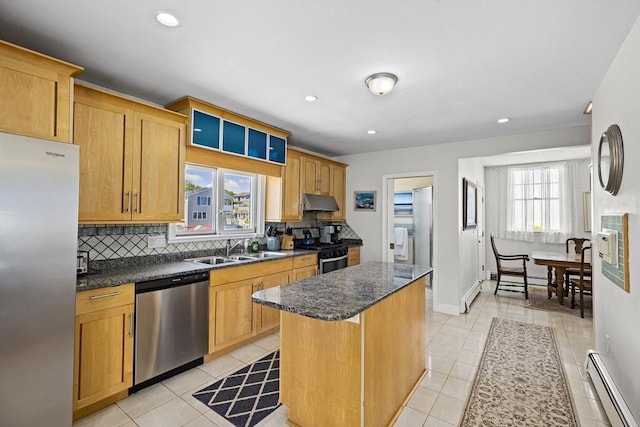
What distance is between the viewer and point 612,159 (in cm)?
196

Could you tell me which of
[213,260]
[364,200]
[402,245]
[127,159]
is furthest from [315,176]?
[127,159]

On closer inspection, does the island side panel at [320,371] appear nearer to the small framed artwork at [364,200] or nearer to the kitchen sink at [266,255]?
the kitchen sink at [266,255]

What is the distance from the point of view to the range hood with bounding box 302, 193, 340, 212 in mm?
4398

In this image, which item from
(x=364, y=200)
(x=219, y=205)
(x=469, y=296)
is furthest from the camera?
(x=364, y=200)

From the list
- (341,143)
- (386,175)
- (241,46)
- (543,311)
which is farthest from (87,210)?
(543,311)

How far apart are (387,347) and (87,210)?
2365mm

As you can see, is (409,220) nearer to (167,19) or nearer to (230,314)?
(230,314)

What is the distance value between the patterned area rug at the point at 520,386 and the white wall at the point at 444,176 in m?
1.01

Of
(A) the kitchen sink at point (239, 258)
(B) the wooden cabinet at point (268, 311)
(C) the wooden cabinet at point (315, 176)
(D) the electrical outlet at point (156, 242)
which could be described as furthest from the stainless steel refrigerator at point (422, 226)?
(D) the electrical outlet at point (156, 242)

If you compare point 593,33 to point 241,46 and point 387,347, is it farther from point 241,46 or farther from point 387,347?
point 387,347

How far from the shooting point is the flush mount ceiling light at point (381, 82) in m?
2.33

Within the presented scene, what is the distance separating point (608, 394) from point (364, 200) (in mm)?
3687

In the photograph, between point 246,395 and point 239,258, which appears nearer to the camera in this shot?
point 246,395

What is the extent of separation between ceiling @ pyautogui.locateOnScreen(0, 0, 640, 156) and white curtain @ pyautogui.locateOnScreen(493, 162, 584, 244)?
3149 mm
